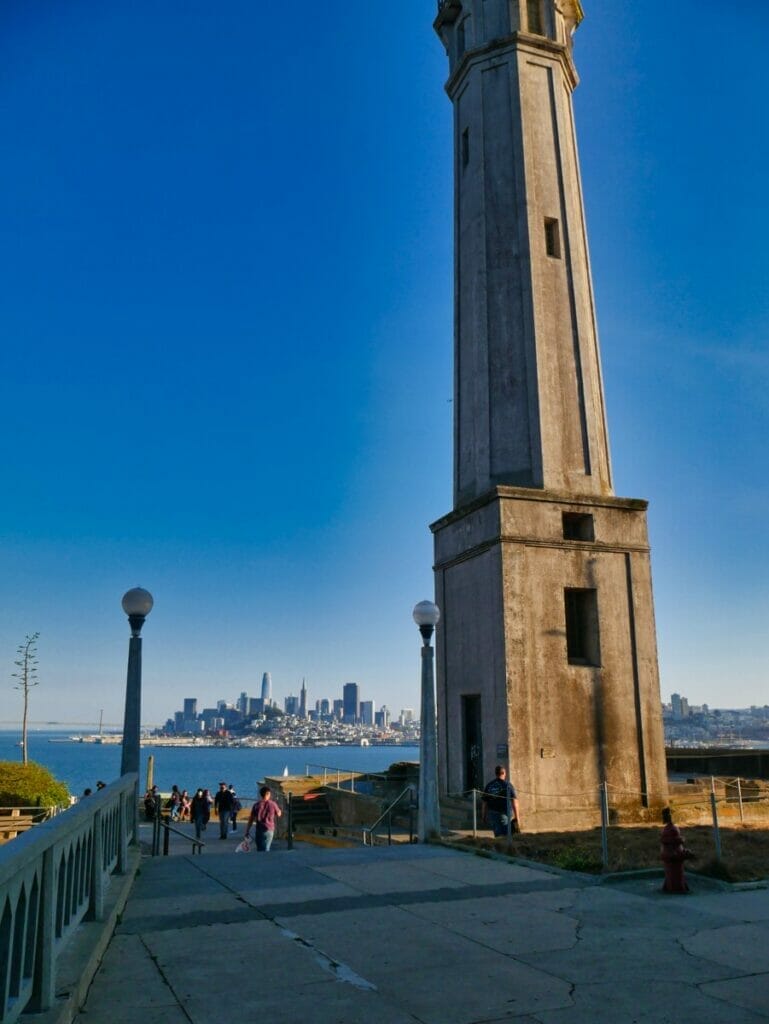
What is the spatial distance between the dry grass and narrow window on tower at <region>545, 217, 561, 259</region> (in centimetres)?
1296

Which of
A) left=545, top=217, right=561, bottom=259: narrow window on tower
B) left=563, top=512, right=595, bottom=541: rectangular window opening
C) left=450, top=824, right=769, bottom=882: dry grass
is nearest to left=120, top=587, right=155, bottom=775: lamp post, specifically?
left=450, top=824, right=769, bottom=882: dry grass

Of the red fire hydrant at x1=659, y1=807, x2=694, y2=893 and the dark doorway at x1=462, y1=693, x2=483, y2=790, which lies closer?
the red fire hydrant at x1=659, y1=807, x2=694, y2=893

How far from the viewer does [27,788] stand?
103 feet

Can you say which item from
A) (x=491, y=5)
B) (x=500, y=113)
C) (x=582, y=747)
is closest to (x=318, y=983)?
(x=582, y=747)

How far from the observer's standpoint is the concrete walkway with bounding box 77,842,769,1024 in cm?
516

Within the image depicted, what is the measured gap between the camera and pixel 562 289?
1955 centimetres

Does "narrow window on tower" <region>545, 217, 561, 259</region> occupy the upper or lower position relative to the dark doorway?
upper

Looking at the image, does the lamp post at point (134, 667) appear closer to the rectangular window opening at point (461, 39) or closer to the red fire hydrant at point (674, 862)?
the red fire hydrant at point (674, 862)

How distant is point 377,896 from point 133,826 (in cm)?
370

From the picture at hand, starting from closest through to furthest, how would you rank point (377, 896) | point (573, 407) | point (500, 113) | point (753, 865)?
point (377, 896) < point (753, 865) < point (573, 407) < point (500, 113)

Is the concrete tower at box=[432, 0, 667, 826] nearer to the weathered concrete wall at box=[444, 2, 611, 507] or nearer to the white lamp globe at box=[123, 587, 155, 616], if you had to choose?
the weathered concrete wall at box=[444, 2, 611, 507]

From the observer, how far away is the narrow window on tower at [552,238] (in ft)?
65.2

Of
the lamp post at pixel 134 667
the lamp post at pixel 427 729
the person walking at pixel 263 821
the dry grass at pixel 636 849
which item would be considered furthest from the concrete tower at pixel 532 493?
the lamp post at pixel 134 667

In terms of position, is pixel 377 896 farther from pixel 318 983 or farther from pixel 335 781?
pixel 335 781
